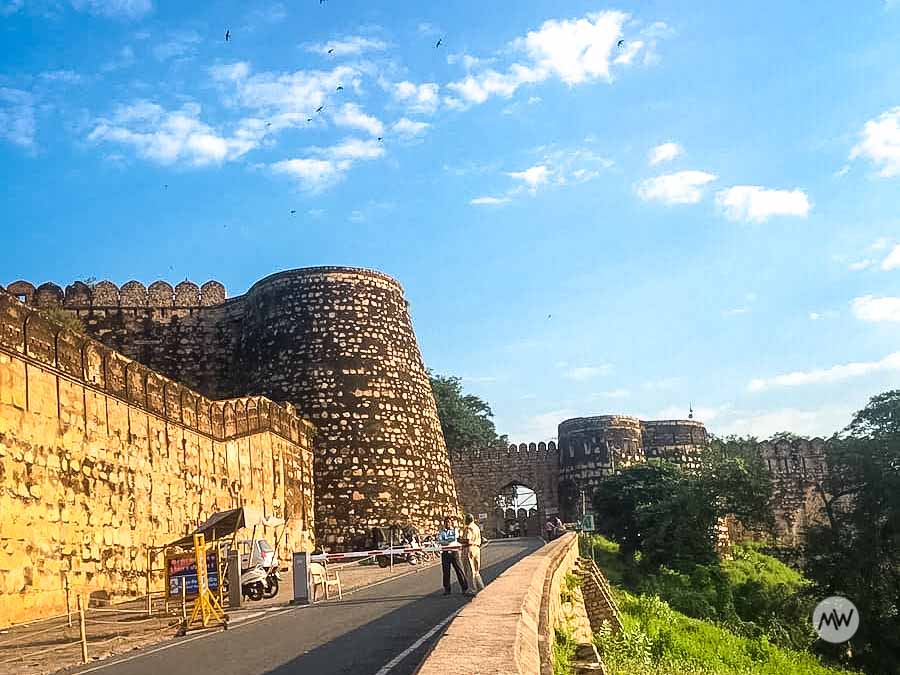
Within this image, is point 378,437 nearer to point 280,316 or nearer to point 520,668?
point 280,316

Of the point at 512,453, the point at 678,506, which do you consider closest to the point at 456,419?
the point at 512,453

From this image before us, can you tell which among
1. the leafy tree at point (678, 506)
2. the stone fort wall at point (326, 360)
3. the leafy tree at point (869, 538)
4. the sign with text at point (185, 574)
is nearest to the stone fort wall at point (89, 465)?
the sign with text at point (185, 574)

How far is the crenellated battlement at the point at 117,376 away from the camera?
13.5 metres

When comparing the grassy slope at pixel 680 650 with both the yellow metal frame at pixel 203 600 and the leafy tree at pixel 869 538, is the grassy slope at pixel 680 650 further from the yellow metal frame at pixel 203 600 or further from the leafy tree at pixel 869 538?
the yellow metal frame at pixel 203 600

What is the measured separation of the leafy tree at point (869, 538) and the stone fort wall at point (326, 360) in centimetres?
1155

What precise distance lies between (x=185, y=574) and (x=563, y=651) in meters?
5.68

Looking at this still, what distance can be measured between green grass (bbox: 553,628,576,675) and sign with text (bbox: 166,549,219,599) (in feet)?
15.9

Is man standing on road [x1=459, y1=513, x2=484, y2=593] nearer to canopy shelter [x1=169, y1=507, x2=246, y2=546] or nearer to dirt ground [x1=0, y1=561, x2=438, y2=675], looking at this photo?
dirt ground [x1=0, y1=561, x2=438, y2=675]

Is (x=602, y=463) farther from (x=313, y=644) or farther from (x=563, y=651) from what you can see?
(x=563, y=651)

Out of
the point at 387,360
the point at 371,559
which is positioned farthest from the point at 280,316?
the point at 371,559

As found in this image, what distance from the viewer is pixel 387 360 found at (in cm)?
3034

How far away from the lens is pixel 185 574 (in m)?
11.8

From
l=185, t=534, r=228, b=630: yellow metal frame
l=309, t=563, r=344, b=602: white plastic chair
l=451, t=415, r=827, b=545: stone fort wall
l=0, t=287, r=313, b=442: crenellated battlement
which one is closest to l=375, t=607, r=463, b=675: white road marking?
l=185, t=534, r=228, b=630: yellow metal frame

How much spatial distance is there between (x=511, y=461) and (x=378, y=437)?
17.8 metres
